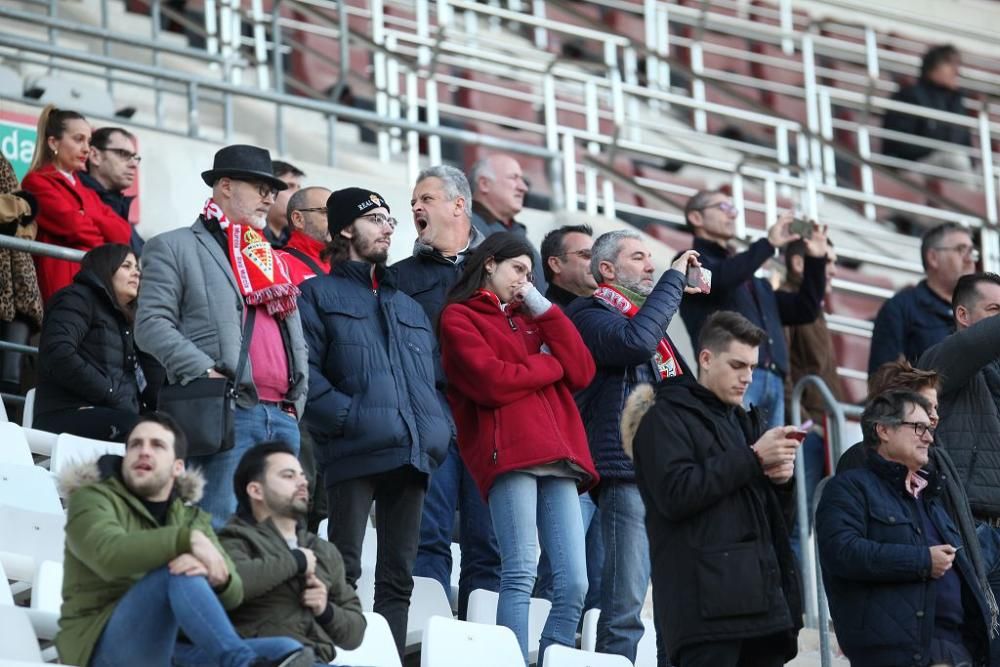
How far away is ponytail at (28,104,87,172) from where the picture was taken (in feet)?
27.1

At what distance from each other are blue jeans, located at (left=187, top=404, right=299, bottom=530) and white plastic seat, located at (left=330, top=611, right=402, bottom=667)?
1.67 ft

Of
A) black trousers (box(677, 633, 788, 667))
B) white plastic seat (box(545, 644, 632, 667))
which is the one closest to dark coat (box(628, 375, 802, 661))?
black trousers (box(677, 633, 788, 667))

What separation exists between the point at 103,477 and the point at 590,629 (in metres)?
2.07

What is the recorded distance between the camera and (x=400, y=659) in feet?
20.4

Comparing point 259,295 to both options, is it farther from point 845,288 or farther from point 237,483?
point 845,288

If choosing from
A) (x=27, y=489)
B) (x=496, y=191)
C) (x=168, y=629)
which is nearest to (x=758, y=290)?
(x=496, y=191)

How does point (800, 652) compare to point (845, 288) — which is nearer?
point (800, 652)

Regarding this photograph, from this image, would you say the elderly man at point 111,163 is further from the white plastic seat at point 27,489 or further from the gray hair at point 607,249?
the gray hair at point 607,249

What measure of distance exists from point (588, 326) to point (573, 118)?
5515mm

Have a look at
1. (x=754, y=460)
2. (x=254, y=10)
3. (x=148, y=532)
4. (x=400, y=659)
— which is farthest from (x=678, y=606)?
(x=254, y=10)

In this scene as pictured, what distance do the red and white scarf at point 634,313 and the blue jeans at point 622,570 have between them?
509 mm

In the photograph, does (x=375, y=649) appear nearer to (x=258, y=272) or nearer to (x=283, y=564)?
(x=283, y=564)

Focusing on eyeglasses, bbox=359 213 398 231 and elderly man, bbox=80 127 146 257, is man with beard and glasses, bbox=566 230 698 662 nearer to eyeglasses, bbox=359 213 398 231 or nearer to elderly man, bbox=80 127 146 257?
eyeglasses, bbox=359 213 398 231

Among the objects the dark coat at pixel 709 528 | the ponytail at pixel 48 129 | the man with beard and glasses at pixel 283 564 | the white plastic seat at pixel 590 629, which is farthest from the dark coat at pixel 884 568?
the ponytail at pixel 48 129
